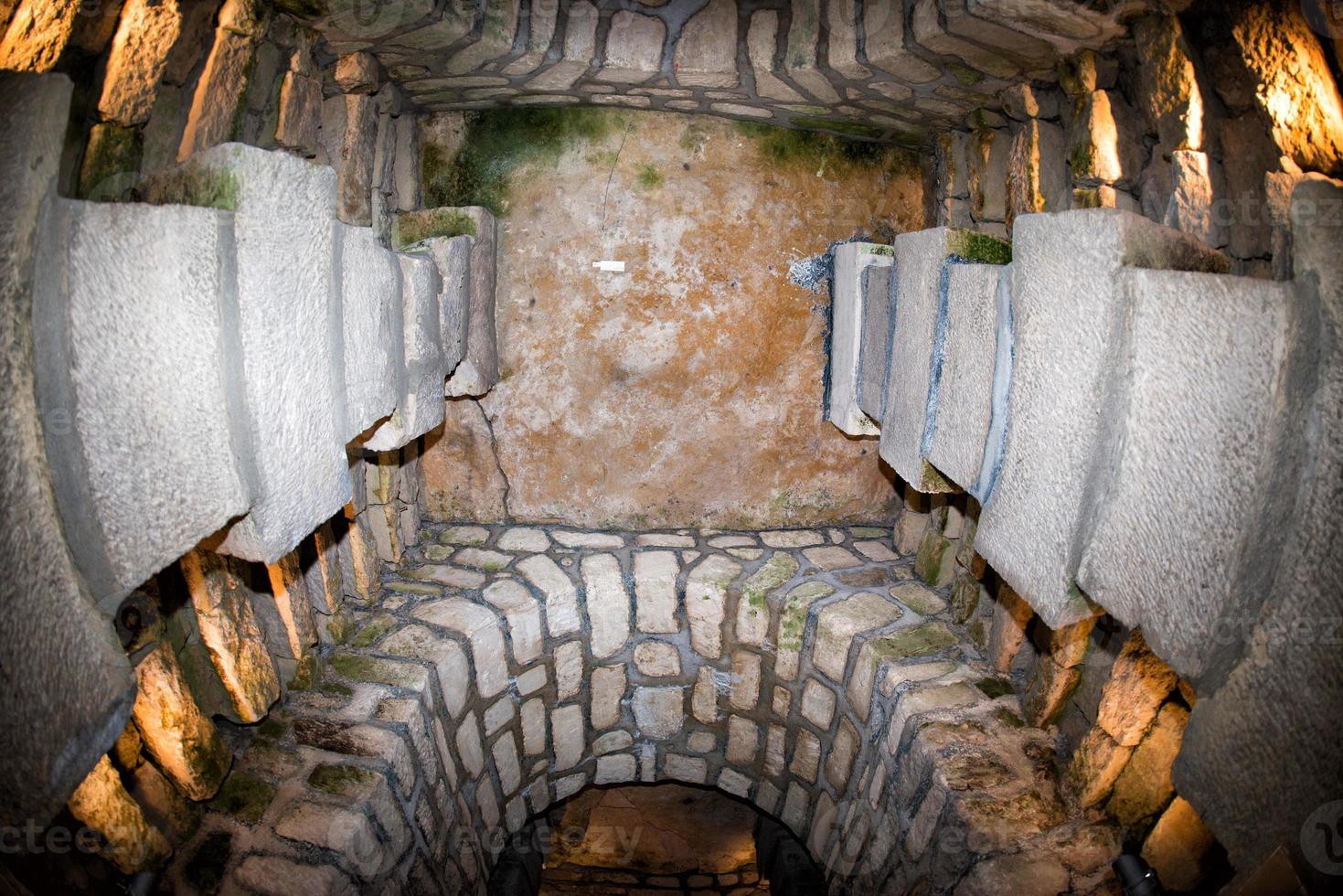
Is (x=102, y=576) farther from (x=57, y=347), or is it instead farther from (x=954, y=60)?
(x=954, y=60)

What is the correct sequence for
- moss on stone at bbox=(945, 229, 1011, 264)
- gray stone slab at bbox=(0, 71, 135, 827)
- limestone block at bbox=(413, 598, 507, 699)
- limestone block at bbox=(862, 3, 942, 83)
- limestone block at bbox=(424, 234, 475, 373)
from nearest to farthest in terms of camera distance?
gray stone slab at bbox=(0, 71, 135, 827)
moss on stone at bbox=(945, 229, 1011, 264)
limestone block at bbox=(862, 3, 942, 83)
limestone block at bbox=(424, 234, 475, 373)
limestone block at bbox=(413, 598, 507, 699)

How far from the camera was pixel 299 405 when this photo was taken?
157cm

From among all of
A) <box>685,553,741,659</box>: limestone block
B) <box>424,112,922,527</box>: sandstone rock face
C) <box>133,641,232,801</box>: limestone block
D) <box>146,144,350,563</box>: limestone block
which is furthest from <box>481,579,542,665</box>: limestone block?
<box>146,144,350,563</box>: limestone block

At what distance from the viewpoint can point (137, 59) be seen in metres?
1.55

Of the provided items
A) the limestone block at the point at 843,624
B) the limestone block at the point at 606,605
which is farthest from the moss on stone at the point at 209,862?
the limestone block at the point at 843,624

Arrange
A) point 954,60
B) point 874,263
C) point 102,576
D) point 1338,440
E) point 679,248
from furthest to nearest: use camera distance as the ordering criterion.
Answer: point 679,248, point 874,263, point 954,60, point 102,576, point 1338,440

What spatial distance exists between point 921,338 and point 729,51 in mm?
1302

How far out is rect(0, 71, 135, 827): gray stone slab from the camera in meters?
1.06

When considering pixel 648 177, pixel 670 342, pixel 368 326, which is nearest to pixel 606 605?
pixel 670 342

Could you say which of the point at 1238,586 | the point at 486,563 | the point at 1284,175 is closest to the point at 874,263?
the point at 1284,175

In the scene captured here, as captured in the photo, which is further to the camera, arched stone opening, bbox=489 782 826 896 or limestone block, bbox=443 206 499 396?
arched stone opening, bbox=489 782 826 896

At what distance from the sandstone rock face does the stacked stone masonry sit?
10.1 inches

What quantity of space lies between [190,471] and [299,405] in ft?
0.94

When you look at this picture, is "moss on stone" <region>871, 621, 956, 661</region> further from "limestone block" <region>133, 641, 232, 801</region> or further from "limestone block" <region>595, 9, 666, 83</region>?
"limestone block" <region>595, 9, 666, 83</region>
